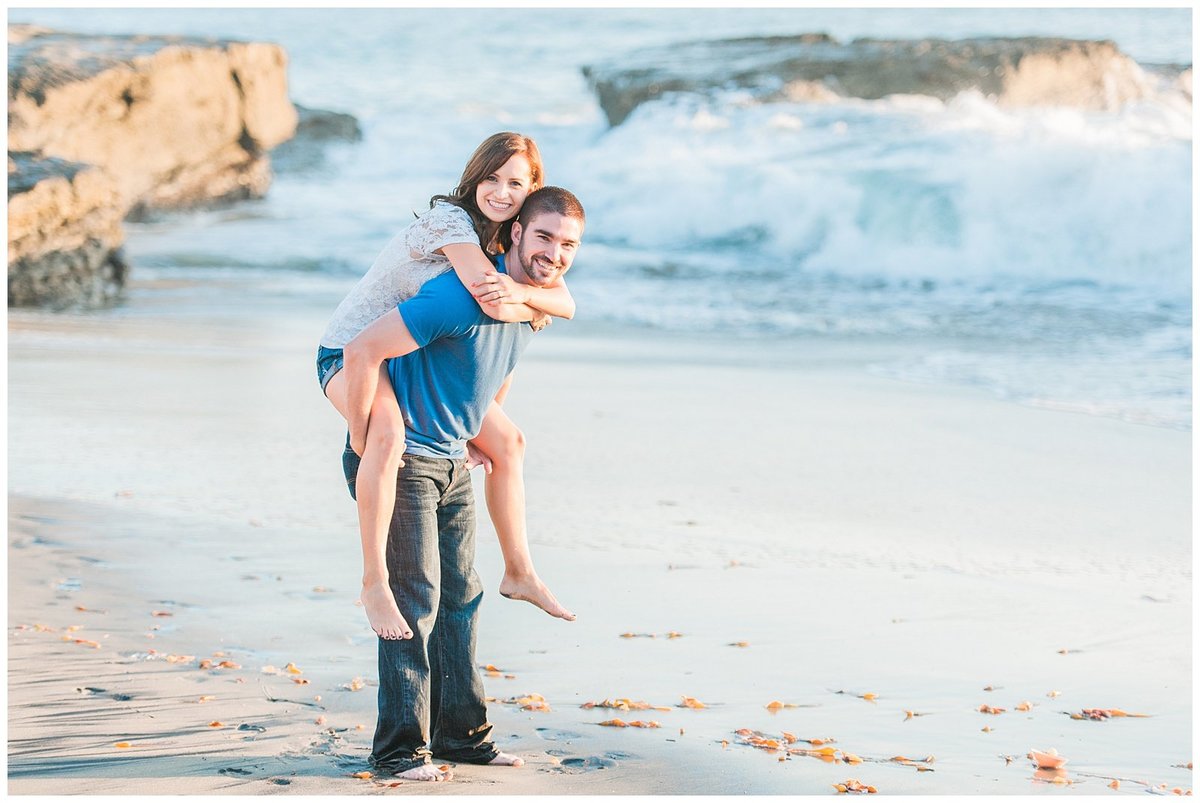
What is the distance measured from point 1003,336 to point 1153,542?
6339 mm

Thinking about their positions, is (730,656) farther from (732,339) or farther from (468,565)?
(732,339)

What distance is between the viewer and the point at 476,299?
3312 millimetres

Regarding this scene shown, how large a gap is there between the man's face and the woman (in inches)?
1.8

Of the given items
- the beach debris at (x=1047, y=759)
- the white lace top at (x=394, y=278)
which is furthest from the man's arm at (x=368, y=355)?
the beach debris at (x=1047, y=759)

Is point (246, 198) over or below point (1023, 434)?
over

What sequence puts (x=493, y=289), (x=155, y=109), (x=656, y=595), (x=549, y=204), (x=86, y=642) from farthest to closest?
1. (x=155, y=109)
2. (x=656, y=595)
3. (x=86, y=642)
4. (x=549, y=204)
5. (x=493, y=289)

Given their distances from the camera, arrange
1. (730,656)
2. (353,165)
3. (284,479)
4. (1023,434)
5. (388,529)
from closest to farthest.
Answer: (388,529)
(730,656)
(284,479)
(1023,434)
(353,165)

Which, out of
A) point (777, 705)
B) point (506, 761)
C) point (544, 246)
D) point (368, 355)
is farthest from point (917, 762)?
point (368, 355)

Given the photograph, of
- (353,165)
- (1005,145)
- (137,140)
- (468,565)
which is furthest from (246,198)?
(468,565)

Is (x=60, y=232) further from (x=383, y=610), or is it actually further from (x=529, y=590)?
(x=383, y=610)

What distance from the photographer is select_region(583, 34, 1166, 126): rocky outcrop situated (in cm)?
2853

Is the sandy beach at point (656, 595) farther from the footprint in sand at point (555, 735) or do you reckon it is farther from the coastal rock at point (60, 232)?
the coastal rock at point (60, 232)

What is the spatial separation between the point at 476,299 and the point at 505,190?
29 cm

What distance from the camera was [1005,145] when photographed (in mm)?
19797
